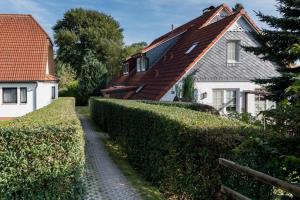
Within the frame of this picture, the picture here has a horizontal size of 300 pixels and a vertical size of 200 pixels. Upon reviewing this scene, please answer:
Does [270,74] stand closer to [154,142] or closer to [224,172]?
[154,142]

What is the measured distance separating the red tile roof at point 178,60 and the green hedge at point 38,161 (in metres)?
16.5

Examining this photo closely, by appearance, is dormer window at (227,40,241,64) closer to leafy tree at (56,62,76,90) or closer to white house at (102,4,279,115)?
white house at (102,4,279,115)

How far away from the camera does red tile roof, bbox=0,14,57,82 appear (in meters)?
33.2

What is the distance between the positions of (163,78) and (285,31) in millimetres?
10201

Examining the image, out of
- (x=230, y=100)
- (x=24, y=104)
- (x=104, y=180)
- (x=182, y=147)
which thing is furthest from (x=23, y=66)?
(x=182, y=147)

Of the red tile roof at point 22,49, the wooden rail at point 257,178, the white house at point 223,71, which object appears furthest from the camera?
the red tile roof at point 22,49

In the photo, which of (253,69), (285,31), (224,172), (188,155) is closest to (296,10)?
(285,31)

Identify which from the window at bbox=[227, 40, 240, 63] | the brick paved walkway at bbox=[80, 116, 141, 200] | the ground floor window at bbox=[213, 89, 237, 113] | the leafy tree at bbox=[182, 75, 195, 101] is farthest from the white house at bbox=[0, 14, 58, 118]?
the brick paved walkway at bbox=[80, 116, 141, 200]

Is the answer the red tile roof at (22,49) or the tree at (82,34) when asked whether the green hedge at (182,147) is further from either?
the tree at (82,34)

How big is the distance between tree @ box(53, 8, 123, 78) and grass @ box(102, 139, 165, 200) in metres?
45.2

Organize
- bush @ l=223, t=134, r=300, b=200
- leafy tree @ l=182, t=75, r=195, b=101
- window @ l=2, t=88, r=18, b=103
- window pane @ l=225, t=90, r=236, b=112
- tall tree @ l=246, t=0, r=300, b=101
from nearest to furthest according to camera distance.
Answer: bush @ l=223, t=134, r=300, b=200 < tall tree @ l=246, t=0, r=300, b=101 < leafy tree @ l=182, t=75, r=195, b=101 < window pane @ l=225, t=90, r=236, b=112 < window @ l=2, t=88, r=18, b=103

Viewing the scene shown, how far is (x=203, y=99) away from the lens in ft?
85.0

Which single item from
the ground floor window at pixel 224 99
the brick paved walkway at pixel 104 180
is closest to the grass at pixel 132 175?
the brick paved walkway at pixel 104 180

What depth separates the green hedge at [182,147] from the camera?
21.8ft
